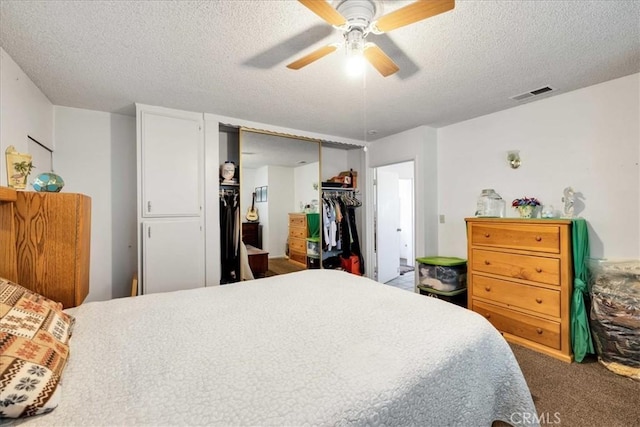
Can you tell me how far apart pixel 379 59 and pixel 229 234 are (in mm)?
2532

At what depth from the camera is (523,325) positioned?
2508mm

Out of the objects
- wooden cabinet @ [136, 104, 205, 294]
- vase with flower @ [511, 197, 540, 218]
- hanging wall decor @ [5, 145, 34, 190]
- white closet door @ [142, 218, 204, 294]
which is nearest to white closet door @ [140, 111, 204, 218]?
wooden cabinet @ [136, 104, 205, 294]

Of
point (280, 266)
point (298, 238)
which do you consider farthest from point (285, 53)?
point (280, 266)

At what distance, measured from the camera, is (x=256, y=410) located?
744mm

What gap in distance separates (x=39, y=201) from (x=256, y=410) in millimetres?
1653

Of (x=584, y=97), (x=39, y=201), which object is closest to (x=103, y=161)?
(x=39, y=201)

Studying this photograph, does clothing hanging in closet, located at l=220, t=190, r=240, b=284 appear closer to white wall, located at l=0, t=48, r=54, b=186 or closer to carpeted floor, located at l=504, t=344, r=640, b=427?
white wall, located at l=0, t=48, r=54, b=186

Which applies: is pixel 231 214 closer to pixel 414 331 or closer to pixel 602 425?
pixel 414 331

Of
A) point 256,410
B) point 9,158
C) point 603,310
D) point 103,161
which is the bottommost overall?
point 603,310

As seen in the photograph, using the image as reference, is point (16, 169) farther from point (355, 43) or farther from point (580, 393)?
point (580, 393)

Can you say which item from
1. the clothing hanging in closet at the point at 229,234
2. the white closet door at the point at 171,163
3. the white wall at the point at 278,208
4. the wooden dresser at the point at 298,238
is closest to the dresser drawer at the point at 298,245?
the wooden dresser at the point at 298,238

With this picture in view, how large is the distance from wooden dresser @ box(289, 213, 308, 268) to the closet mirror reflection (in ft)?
0.15

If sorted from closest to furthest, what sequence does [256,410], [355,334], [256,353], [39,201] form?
[256,410] < [256,353] < [355,334] < [39,201]

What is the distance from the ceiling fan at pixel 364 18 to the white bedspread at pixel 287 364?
1.34 m
